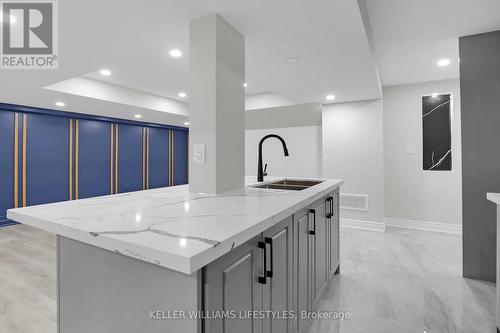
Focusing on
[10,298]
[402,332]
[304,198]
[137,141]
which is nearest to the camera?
[304,198]

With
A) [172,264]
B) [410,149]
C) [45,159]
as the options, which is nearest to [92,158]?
[45,159]

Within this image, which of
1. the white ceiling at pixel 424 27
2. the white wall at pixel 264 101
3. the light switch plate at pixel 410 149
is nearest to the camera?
the white ceiling at pixel 424 27

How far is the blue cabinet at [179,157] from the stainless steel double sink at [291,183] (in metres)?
5.34

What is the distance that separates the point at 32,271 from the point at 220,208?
2.63 m

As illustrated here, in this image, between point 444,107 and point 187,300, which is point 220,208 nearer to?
point 187,300

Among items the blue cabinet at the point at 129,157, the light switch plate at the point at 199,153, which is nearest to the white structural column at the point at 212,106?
the light switch plate at the point at 199,153

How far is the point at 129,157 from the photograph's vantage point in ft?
20.0

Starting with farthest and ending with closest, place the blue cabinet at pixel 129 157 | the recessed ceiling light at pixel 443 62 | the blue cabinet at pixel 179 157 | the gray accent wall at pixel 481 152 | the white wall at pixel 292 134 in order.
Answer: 1. the blue cabinet at pixel 179 157
2. the blue cabinet at pixel 129 157
3. the white wall at pixel 292 134
4. the recessed ceiling light at pixel 443 62
5. the gray accent wall at pixel 481 152

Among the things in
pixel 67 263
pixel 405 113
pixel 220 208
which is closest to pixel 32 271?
pixel 67 263

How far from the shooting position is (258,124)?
205 inches

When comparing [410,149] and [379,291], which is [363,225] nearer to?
[410,149]

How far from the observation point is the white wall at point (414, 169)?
4.00 meters

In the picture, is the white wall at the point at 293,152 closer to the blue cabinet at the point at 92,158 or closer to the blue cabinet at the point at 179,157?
the blue cabinet at the point at 179,157

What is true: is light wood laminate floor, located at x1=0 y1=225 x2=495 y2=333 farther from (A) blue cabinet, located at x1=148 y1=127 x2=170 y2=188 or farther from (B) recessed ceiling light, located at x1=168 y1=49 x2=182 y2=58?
(A) blue cabinet, located at x1=148 y1=127 x2=170 y2=188
